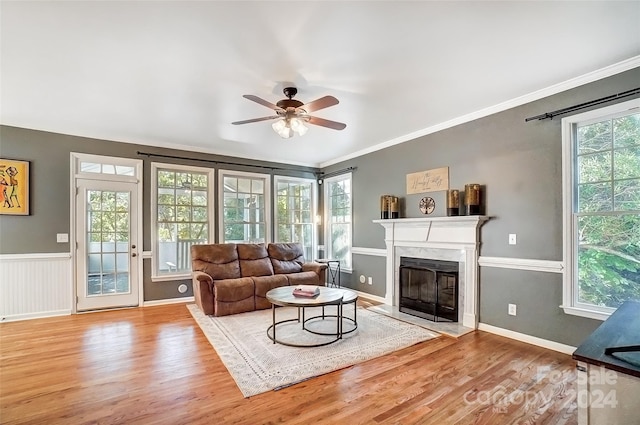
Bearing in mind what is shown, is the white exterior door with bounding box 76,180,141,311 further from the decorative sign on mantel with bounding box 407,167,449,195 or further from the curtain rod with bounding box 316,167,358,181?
the decorative sign on mantel with bounding box 407,167,449,195

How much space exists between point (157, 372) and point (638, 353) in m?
3.11

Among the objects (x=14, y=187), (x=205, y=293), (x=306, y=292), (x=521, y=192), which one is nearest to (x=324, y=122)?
(x=306, y=292)

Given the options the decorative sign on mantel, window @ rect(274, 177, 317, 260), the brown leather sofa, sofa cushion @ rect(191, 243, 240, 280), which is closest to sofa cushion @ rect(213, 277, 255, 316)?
the brown leather sofa

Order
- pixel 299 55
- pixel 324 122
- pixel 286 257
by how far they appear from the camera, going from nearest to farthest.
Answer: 1. pixel 299 55
2. pixel 324 122
3. pixel 286 257

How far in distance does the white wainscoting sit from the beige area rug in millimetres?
1957

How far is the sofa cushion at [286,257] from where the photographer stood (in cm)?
528

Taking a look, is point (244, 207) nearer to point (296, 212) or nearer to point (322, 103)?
point (296, 212)

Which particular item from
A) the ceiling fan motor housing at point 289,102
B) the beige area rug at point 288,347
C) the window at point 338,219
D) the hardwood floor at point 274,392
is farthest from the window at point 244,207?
the ceiling fan motor housing at point 289,102

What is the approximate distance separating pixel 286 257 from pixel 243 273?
85 centimetres

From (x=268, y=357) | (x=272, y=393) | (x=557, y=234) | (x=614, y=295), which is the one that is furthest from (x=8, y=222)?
(x=614, y=295)

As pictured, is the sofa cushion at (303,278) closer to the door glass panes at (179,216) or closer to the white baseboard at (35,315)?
the door glass panes at (179,216)

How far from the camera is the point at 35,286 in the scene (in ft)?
13.9

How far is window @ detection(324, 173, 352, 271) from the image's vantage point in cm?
611

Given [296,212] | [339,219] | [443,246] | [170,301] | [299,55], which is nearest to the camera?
[299,55]
